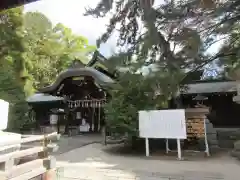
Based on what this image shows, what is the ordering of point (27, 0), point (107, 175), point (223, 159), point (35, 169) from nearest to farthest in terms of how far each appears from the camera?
point (27, 0) → point (35, 169) → point (107, 175) → point (223, 159)

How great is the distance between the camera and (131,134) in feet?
23.0

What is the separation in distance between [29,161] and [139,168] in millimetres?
2663

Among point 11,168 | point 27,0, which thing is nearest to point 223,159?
point 11,168

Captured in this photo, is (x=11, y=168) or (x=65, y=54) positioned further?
(x=65, y=54)

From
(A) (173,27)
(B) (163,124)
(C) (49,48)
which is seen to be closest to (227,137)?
(B) (163,124)

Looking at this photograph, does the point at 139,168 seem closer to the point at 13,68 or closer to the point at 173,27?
the point at 173,27

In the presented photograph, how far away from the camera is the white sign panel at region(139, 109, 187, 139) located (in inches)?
248

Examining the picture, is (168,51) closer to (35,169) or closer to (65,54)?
(35,169)

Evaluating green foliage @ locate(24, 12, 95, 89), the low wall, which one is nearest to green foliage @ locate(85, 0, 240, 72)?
the low wall

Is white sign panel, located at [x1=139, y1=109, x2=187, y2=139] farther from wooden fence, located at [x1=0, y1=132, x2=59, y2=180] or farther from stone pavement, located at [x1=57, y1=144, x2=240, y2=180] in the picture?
wooden fence, located at [x1=0, y1=132, x2=59, y2=180]

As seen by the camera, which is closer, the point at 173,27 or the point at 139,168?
the point at 173,27

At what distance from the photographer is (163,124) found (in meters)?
6.50

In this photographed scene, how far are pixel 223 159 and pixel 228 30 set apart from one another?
404 cm

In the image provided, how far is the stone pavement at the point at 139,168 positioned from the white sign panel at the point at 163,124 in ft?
2.46
